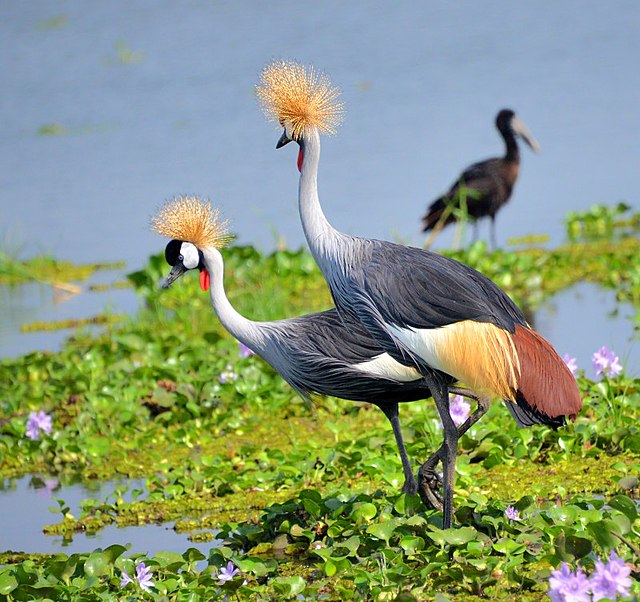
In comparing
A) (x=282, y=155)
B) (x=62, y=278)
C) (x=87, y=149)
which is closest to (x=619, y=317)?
(x=62, y=278)

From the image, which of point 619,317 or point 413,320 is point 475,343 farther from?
point 619,317

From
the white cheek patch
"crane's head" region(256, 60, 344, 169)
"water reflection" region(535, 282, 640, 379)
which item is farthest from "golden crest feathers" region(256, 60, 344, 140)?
"water reflection" region(535, 282, 640, 379)

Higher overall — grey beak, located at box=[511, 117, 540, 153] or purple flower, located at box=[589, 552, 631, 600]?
grey beak, located at box=[511, 117, 540, 153]

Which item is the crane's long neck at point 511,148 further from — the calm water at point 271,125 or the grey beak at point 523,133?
the calm water at point 271,125

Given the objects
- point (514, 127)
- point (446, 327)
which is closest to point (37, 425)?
point (446, 327)

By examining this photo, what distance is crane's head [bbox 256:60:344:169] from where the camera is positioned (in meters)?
4.92

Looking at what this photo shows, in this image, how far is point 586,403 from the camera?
5.86m

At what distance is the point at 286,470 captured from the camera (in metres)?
5.57

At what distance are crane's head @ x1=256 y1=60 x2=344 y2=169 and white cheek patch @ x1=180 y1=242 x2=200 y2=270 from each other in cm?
60

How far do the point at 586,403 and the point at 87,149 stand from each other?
847 centimetres

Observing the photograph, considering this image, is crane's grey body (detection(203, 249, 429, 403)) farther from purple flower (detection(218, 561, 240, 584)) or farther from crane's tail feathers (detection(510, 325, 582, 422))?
purple flower (detection(218, 561, 240, 584))

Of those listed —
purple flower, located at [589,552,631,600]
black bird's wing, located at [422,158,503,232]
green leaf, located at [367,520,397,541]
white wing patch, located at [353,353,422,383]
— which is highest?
black bird's wing, located at [422,158,503,232]

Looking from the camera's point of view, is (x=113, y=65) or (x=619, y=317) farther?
(x=113, y=65)

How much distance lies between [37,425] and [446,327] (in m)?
2.78
